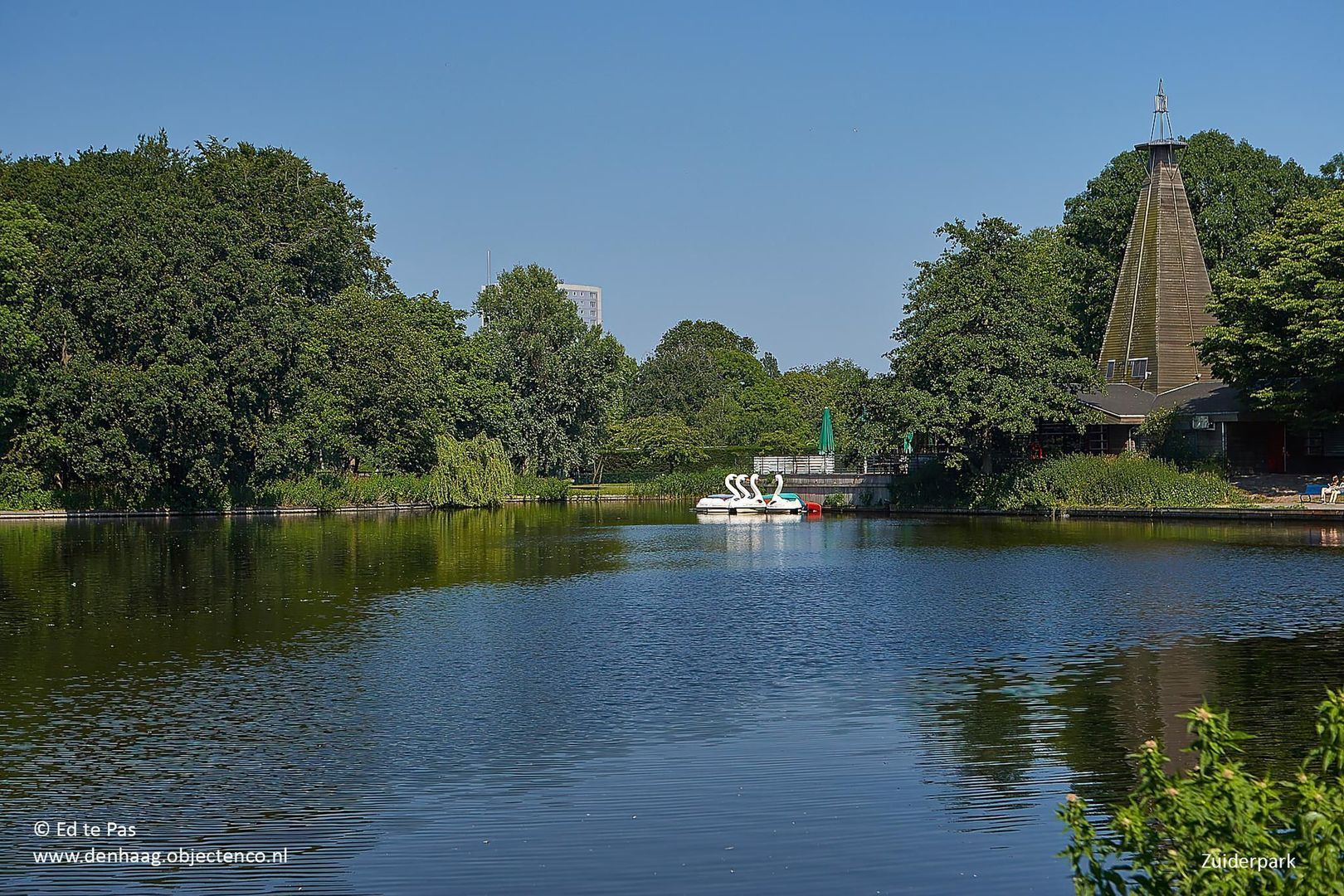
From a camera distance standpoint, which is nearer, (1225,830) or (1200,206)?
(1225,830)

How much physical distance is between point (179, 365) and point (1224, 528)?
40.3m

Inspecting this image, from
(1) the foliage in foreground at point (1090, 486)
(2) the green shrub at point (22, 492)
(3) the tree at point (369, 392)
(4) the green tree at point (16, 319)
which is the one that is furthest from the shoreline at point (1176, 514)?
(4) the green tree at point (16, 319)

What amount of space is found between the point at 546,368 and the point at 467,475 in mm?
13978

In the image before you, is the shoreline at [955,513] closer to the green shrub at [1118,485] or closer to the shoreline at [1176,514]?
the shoreline at [1176,514]

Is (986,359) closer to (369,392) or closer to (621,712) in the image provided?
(369,392)

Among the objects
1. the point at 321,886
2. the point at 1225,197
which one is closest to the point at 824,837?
the point at 321,886

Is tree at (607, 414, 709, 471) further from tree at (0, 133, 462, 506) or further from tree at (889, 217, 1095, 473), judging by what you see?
tree at (889, 217, 1095, 473)

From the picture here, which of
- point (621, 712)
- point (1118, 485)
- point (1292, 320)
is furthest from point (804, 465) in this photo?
point (621, 712)

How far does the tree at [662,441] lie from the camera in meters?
85.7

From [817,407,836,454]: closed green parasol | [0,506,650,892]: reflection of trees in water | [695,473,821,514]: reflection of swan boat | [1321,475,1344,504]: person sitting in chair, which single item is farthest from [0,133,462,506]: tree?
[1321,475,1344,504]: person sitting in chair

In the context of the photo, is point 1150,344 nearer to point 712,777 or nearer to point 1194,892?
point 712,777

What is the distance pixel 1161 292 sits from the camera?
58.6 m

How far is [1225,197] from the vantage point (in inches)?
2579

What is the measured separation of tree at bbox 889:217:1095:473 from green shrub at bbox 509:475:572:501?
2695 centimetres
